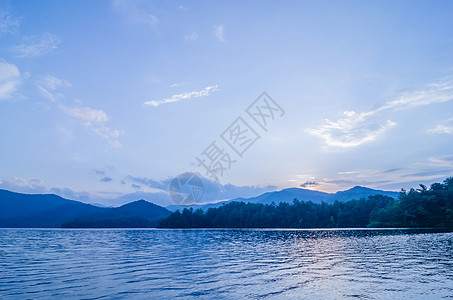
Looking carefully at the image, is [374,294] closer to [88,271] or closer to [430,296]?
[430,296]

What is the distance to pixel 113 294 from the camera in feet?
76.1

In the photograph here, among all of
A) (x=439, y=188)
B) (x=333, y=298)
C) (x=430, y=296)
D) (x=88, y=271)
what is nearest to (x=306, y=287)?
(x=333, y=298)

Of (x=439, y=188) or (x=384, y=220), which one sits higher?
(x=439, y=188)

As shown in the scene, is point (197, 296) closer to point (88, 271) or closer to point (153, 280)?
point (153, 280)

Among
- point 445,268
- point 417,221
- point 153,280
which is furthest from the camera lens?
point 417,221

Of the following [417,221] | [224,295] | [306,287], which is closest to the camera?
[224,295]

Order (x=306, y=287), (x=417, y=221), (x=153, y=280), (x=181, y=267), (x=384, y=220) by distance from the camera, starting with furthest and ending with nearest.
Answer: (x=384, y=220)
(x=417, y=221)
(x=181, y=267)
(x=153, y=280)
(x=306, y=287)

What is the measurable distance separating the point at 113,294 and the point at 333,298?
55.8 feet

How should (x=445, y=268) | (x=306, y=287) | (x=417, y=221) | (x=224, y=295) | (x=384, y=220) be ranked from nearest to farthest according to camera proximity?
(x=224, y=295) < (x=306, y=287) < (x=445, y=268) < (x=417, y=221) < (x=384, y=220)

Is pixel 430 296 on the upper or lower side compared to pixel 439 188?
lower

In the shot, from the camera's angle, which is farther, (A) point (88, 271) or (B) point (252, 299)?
(A) point (88, 271)

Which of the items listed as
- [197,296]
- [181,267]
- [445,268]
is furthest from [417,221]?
[197,296]

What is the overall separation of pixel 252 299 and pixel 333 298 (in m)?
6.03

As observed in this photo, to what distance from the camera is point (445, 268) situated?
111 ft
